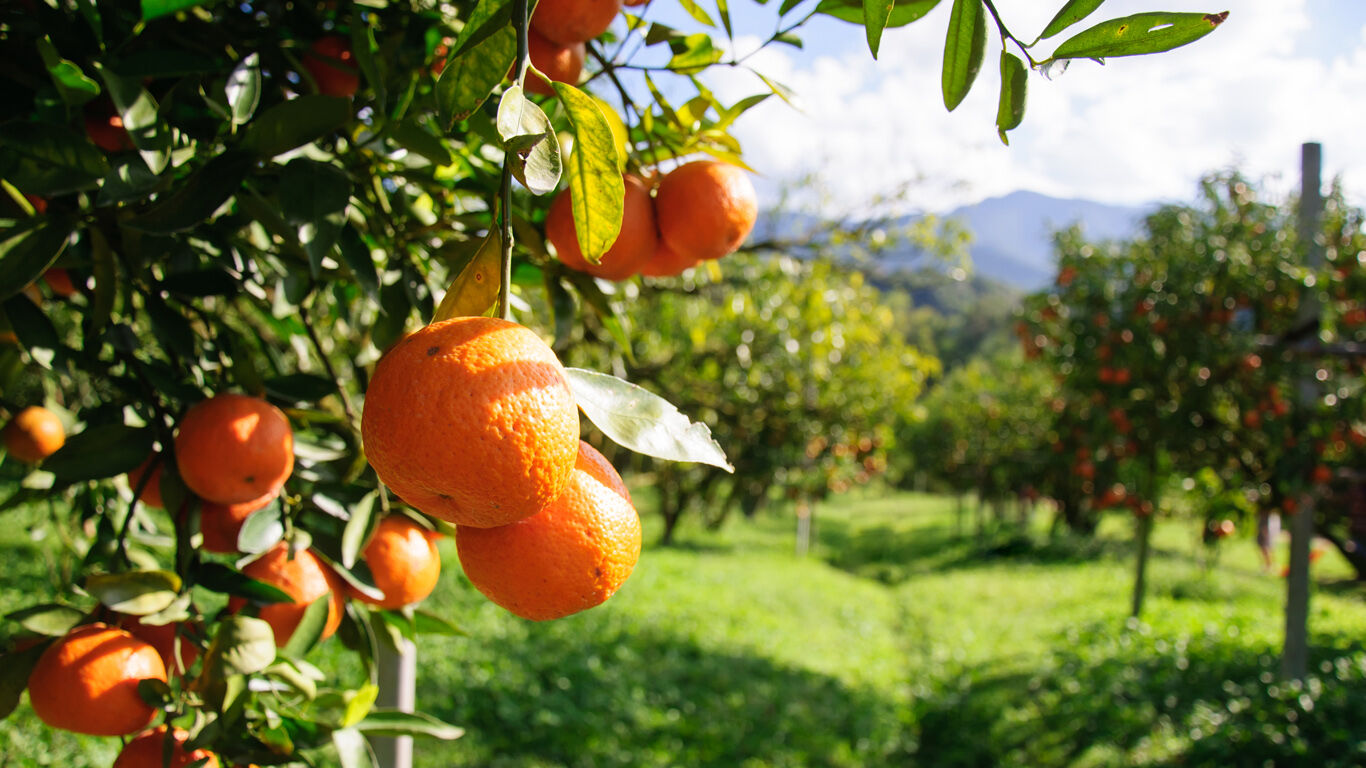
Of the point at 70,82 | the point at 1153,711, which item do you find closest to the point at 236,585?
the point at 70,82

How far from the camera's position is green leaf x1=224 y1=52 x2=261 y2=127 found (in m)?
0.77

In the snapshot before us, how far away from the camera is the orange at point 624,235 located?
75 cm

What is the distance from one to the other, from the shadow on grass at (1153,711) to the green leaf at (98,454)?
177 inches

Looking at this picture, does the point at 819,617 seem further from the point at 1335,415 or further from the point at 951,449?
the point at 951,449

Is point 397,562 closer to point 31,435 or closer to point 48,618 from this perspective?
point 48,618

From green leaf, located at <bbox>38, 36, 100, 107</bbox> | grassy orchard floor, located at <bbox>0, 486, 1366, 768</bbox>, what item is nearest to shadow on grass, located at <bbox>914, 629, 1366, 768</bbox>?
grassy orchard floor, located at <bbox>0, 486, 1366, 768</bbox>

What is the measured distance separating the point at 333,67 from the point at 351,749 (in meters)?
0.72

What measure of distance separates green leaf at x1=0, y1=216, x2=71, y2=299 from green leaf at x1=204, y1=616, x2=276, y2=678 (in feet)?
1.14

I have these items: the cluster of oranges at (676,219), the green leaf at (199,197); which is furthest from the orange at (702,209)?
the green leaf at (199,197)

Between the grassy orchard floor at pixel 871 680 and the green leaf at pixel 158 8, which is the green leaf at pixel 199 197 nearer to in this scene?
the green leaf at pixel 158 8

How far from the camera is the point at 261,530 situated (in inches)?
34.0

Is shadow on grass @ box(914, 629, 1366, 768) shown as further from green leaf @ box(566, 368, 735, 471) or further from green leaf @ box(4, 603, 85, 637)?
green leaf @ box(4, 603, 85, 637)

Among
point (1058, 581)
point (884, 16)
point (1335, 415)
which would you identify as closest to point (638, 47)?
point (884, 16)

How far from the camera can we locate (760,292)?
16.1ft
